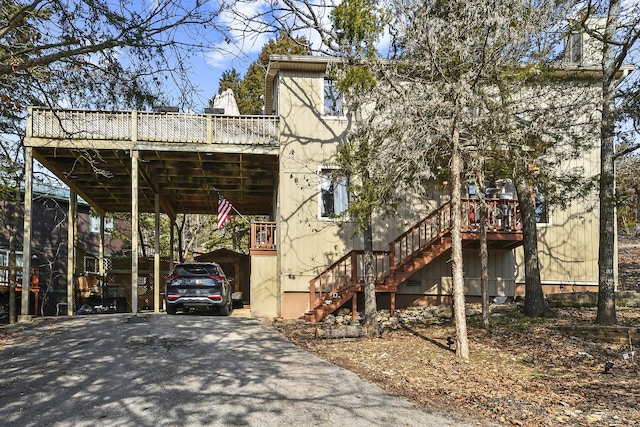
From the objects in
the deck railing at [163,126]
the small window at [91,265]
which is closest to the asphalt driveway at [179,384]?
the deck railing at [163,126]

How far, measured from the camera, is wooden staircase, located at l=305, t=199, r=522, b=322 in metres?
14.1

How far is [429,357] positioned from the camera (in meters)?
9.46

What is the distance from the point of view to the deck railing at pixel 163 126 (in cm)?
1455

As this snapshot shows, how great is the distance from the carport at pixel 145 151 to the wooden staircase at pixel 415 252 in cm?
413

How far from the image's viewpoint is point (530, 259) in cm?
1280

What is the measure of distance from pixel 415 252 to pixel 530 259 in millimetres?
2789

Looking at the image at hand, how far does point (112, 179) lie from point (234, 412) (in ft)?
45.6

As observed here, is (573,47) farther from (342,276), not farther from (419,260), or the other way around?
(342,276)

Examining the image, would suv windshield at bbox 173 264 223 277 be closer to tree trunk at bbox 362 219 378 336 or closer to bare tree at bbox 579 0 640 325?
tree trunk at bbox 362 219 378 336

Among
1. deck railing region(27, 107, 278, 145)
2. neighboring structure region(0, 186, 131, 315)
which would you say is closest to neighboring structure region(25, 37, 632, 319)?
deck railing region(27, 107, 278, 145)

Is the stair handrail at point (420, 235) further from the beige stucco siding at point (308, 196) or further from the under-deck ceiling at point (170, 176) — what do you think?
the under-deck ceiling at point (170, 176)

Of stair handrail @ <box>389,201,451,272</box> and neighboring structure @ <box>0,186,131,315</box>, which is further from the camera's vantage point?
neighboring structure @ <box>0,186,131,315</box>

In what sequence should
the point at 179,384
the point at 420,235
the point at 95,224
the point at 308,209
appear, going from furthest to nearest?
1. the point at 95,224
2. the point at 308,209
3. the point at 420,235
4. the point at 179,384

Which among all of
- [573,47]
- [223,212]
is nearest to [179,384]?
[223,212]
